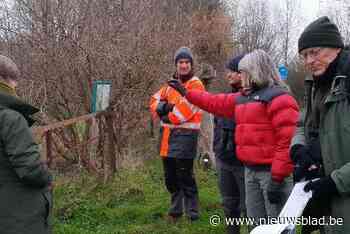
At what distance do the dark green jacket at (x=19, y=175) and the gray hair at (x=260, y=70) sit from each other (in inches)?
65.7

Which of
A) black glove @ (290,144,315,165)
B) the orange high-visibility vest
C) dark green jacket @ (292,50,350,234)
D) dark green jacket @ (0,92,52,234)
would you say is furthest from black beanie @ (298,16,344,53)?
the orange high-visibility vest

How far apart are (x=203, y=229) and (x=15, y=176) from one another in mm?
2836

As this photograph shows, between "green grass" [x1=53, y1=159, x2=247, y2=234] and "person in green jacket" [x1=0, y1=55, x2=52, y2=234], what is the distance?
221 centimetres

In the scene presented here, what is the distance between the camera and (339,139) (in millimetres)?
2689

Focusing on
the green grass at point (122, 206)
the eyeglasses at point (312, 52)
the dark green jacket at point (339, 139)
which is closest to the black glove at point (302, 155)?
the dark green jacket at point (339, 139)

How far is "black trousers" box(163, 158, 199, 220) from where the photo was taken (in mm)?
5957

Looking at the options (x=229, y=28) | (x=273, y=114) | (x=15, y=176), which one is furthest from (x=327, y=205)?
(x=229, y=28)

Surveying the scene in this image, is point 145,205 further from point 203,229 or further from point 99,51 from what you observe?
point 99,51

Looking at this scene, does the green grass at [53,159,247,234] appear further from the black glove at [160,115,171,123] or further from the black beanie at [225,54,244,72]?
the black beanie at [225,54,244,72]

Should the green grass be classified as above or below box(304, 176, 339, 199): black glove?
below

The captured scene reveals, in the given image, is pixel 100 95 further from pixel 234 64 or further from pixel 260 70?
pixel 260 70

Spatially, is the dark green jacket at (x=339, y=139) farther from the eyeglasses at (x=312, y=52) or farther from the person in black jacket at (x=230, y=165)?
the person in black jacket at (x=230, y=165)

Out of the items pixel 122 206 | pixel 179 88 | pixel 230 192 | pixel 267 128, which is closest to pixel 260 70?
pixel 267 128

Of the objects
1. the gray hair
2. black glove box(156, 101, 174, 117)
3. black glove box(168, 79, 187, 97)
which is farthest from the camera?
black glove box(156, 101, 174, 117)
